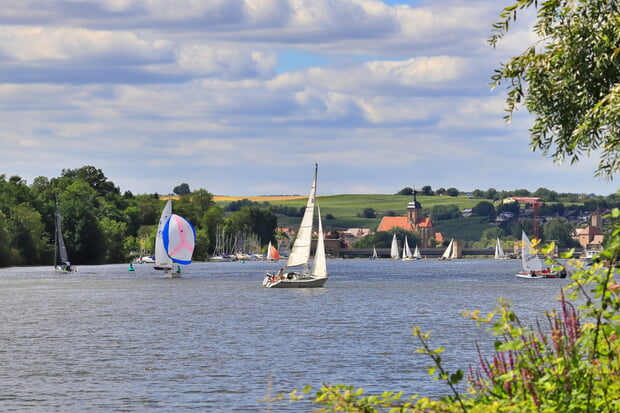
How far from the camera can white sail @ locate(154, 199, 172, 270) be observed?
13262 centimetres

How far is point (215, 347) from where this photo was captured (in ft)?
148

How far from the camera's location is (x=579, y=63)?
19.1 meters

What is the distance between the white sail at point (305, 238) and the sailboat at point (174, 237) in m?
37.6

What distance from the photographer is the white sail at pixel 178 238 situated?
434 ft

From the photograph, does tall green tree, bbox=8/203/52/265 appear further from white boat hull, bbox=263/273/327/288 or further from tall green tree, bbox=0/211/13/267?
white boat hull, bbox=263/273/327/288

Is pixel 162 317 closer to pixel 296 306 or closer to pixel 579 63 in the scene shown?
pixel 296 306

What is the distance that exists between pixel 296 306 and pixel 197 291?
28.9 m

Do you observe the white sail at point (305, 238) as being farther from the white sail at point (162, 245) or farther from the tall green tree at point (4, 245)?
the tall green tree at point (4, 245)

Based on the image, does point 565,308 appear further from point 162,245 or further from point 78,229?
point 78,229

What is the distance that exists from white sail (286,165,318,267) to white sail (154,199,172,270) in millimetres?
37642

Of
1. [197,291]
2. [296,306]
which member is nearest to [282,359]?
[296,306]

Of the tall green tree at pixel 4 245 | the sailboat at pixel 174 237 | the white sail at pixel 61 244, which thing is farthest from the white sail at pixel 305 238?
the tall green tree at pixel 4 245

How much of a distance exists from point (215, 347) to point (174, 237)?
291 feet

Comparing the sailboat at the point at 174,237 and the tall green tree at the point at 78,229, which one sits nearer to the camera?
the sailboat at the point at 174,237
